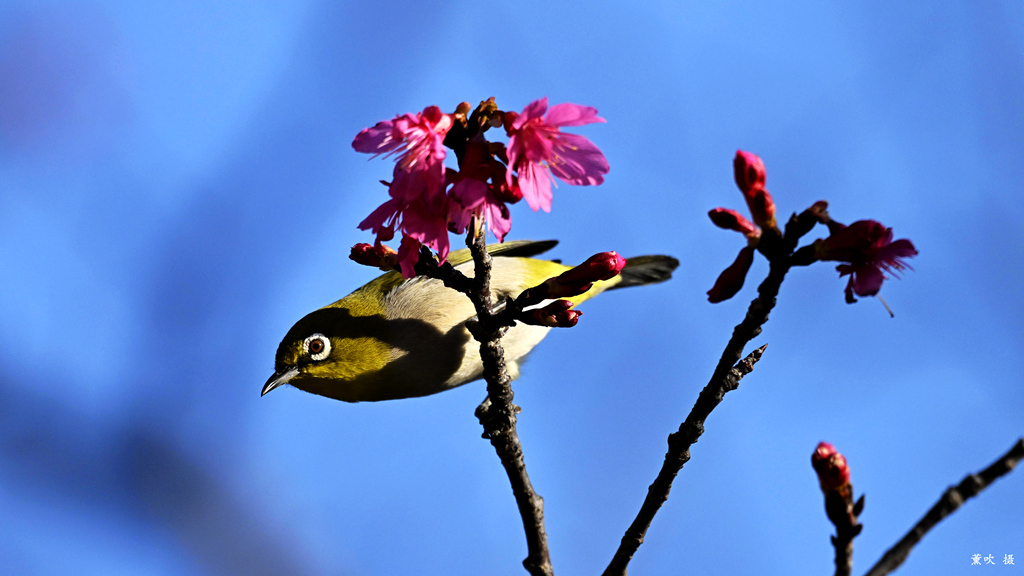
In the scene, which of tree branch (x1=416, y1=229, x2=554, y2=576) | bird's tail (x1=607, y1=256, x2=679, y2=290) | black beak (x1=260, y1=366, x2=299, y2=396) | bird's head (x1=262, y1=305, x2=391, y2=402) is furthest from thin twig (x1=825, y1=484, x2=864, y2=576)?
bird's tail (x1=607, y1=256, x2=679, y2=290)

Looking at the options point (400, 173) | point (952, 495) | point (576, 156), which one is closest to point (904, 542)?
point (952, 495)

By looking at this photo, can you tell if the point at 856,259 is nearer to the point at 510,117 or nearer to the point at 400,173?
the point at 510,117

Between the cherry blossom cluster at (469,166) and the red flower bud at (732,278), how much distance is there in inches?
18.6

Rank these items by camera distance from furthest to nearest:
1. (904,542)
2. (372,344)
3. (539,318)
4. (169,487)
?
(169,487) → (372,344) → (539,318) → (904,542)

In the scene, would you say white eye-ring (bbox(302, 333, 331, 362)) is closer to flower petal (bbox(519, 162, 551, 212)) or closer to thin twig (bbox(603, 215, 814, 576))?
thin twig (bbox(603, 215, 814, 576))

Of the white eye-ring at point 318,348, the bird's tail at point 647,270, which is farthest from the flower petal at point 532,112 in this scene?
the bird's tail at point 647,270

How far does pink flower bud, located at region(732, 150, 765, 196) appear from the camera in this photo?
1.80 m

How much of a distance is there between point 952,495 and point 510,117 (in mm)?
1388

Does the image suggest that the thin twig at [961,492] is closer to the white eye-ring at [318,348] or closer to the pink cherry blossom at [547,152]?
the pink cherry blossom at [547,152]

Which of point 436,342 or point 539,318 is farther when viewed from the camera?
point 436,342

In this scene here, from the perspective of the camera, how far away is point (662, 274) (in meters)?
6.82

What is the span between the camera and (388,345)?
4.61m

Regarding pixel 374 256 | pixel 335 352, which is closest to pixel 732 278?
pixel 374 256

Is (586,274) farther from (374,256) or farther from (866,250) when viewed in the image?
(866,250)
